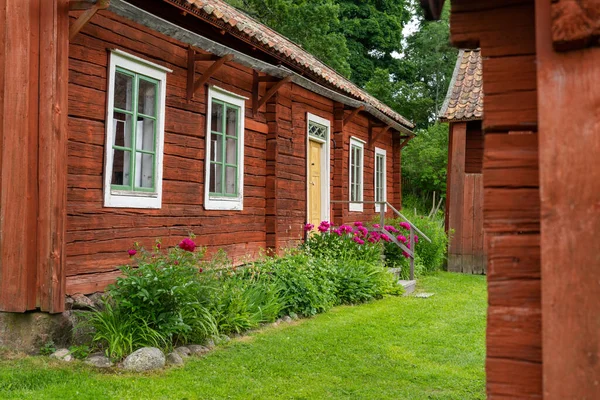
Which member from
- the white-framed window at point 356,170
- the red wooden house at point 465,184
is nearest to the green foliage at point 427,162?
the red wooden house at point 465,184

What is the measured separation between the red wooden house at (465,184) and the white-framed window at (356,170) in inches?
76.1

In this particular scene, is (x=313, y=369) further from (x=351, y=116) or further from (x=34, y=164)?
(x=351, y=116)

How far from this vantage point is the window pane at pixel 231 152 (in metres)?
8.45

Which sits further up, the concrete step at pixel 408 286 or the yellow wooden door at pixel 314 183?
the yellow wooden door at pixel 314 183

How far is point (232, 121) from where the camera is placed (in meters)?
8.59

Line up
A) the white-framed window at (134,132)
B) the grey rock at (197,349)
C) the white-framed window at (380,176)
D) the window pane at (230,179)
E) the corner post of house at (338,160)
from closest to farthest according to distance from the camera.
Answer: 1. the grey rock at (197,349)
2. the white-framed window at (134,132)
3. the window pane at (230,179)
4. the corner post of house at (338,160)
5. the white-framed window at (380,176)

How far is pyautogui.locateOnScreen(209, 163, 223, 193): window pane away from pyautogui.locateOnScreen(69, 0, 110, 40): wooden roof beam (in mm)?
2811

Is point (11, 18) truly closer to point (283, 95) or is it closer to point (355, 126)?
point (283, 95)

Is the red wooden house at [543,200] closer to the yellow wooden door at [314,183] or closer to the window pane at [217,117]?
the window pane at [217,117]

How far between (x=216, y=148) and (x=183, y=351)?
3345mm

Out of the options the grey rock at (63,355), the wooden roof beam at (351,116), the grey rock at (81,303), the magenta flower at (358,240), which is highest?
the wooden roof beam at (351,116)

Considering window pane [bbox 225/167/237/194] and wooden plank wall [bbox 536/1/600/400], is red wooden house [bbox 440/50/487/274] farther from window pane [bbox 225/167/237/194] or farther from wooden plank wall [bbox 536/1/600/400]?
wooden plank wall [bbox 536/1/600/400]

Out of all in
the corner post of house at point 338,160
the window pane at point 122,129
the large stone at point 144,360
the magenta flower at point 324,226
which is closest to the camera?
the large stone at point 144,360

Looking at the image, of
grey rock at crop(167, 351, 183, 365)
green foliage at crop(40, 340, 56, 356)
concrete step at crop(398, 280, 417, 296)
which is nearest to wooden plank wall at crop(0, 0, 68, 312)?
green foliage at crop(40, 340, 56, 356)
